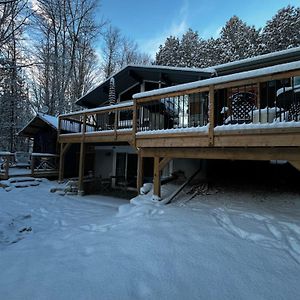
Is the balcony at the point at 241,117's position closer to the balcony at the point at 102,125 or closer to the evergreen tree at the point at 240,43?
the balcony at the point at 102,125

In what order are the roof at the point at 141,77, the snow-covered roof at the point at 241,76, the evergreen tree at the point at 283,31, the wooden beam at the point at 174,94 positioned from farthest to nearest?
1. the evergreen tree at the point at 283,31
2. the roof at the point at 141,77
3. the wooden beam at the point at 174,94
4. the snow-covered roof at the point at 241,76

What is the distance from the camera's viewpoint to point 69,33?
802 inches

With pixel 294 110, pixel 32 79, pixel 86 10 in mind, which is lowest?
pixel 294 110

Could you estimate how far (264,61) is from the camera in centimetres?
757

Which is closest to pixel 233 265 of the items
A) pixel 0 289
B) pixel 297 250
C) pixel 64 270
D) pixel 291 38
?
pixel 297 250

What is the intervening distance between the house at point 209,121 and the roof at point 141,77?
0.04 metres

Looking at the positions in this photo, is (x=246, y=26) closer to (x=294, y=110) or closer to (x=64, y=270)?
(x=294, y=110)

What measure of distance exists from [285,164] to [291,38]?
15144mm

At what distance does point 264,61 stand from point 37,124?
11.5 m

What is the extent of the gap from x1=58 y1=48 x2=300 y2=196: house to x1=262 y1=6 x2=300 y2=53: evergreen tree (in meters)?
13.4

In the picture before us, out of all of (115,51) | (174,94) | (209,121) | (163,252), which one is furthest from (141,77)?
(115,51)

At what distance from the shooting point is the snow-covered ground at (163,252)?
236 centimetres

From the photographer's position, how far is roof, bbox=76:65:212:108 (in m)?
8.86

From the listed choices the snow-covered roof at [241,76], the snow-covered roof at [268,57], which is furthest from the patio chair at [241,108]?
the snow-covered roof at [268,57]
